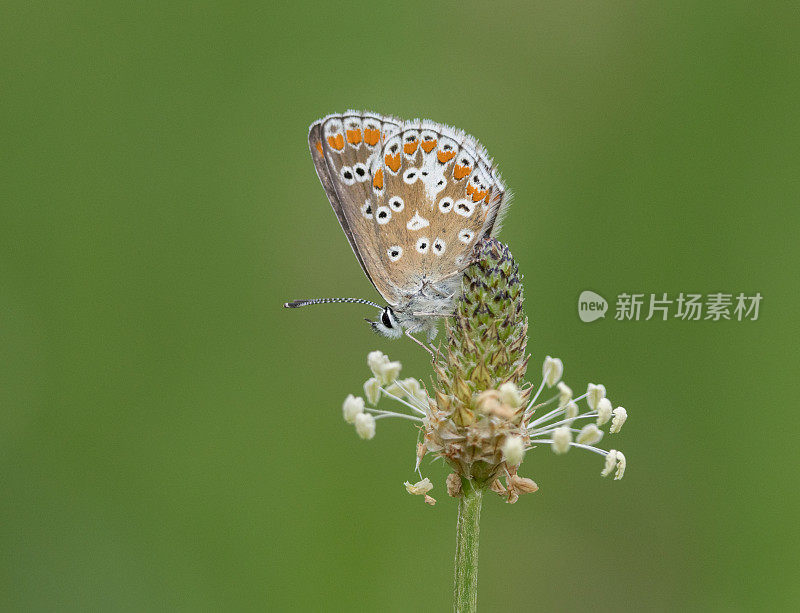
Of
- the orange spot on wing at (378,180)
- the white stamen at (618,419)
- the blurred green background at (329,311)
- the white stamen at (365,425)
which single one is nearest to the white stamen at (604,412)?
the white stamen at (618,419)

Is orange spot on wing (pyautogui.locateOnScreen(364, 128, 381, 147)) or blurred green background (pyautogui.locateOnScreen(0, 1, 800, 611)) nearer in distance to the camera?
orange spot on wing (pyautogui.locateOnScreen(364, 128, 381, 147))

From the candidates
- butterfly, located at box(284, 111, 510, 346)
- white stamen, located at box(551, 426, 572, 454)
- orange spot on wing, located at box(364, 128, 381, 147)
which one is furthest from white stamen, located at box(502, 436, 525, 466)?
orange spot on wing, located at box(364, 128, 381, 147)

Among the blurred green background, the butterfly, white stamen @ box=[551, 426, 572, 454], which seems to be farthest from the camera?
the blurred green background

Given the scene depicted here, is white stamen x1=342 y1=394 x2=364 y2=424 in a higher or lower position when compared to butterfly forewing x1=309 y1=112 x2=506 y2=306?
lower

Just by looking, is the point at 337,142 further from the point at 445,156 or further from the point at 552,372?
the point at 552,372

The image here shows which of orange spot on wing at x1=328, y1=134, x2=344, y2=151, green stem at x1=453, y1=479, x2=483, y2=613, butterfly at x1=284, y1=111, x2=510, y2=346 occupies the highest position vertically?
orange spot on wing at x1=328, y1=134, x2=344, y2=151

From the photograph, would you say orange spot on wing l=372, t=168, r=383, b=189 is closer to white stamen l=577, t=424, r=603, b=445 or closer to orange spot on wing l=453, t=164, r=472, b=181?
orange spot on wing l=453, t=164, r=472, b=181

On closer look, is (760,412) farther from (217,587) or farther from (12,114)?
(12,114)
